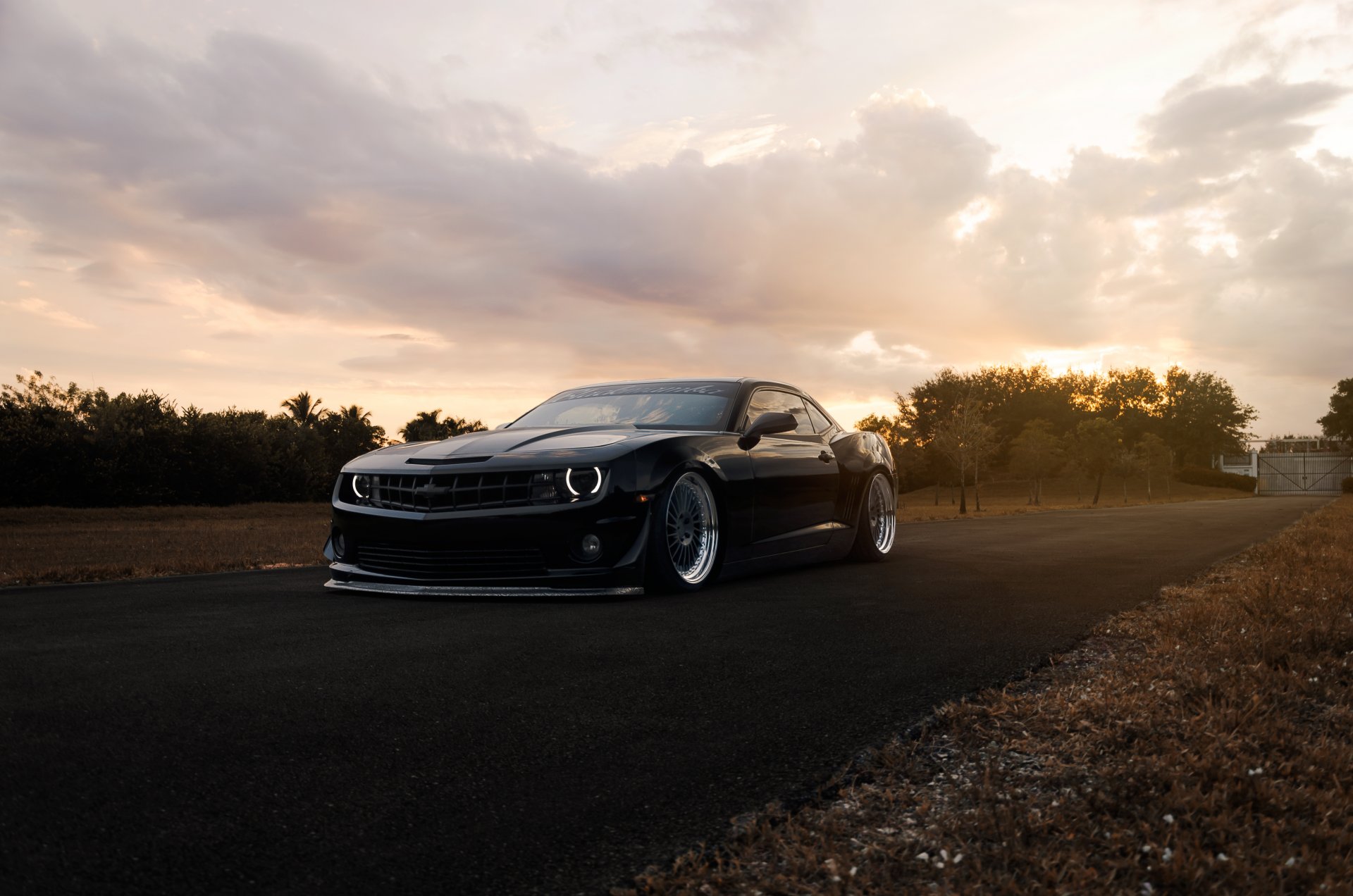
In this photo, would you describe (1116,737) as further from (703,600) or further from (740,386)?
(740,386)

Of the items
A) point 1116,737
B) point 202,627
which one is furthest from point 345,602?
point 1116,737

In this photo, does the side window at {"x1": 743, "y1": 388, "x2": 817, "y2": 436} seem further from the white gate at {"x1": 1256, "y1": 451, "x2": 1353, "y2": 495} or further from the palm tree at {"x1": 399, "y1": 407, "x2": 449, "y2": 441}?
the white gate at {"x1": 1256, "y1": 451, "x2": 1353, "y2": 495}

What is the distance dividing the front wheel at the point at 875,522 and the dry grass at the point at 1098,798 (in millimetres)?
4619

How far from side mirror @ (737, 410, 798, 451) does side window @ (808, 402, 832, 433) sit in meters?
1.31

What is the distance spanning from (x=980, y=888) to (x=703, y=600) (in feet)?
13.1

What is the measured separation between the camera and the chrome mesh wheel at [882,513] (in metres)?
8.84

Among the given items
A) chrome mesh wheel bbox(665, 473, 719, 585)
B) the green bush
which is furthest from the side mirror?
the green bush

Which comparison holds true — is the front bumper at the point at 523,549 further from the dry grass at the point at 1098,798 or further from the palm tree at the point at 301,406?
the palm tree at the point at 301,406

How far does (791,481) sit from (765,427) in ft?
2.07

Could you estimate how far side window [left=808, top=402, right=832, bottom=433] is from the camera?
836 centimetres

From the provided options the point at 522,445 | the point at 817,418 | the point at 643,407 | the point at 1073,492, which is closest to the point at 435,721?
the point at 522,445

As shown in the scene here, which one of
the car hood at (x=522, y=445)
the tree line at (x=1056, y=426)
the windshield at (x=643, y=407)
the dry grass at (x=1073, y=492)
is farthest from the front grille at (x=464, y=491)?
the dry grass at (x=1073, y=492)

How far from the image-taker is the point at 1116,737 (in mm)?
2826

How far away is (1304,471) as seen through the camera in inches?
3442
